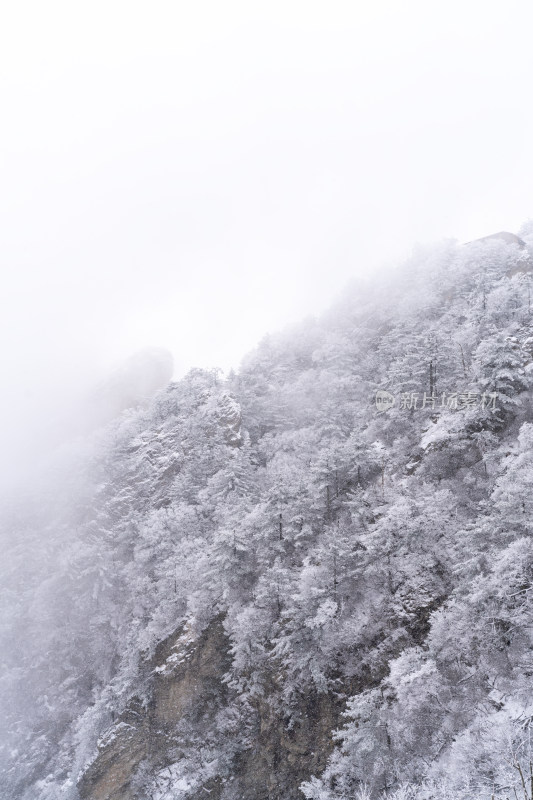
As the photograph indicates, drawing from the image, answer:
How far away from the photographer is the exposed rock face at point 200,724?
28.3 meters

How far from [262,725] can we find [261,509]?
16.3 meters

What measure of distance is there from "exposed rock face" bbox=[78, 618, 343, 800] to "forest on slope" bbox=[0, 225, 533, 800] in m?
0.28

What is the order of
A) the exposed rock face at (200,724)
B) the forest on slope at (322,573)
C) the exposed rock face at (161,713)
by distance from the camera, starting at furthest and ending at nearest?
the exposed rock face at (161,713)
the exposed rock face at (200,724)
the forest on slope at (322,573)

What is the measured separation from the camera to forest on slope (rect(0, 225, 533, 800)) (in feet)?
72.9

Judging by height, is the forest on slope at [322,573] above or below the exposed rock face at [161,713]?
above

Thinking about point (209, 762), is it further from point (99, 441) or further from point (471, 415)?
point (99, 441)

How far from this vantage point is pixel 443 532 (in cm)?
3055

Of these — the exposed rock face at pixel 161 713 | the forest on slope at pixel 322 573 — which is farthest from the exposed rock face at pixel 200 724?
the forest on slope at pixel 322 573

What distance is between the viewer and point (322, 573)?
32.5 m

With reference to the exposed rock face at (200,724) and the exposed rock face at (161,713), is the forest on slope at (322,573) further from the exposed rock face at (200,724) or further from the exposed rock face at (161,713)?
the exposed rock face at (161,713)

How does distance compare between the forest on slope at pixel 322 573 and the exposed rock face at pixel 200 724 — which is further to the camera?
the exposed rock face at pixel 200 724

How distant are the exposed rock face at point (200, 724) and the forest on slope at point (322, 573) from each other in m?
0.28

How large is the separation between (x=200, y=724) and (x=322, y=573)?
49.9ft

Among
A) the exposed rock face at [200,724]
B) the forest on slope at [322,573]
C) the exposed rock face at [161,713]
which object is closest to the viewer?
the forest on slope at [322,573]
